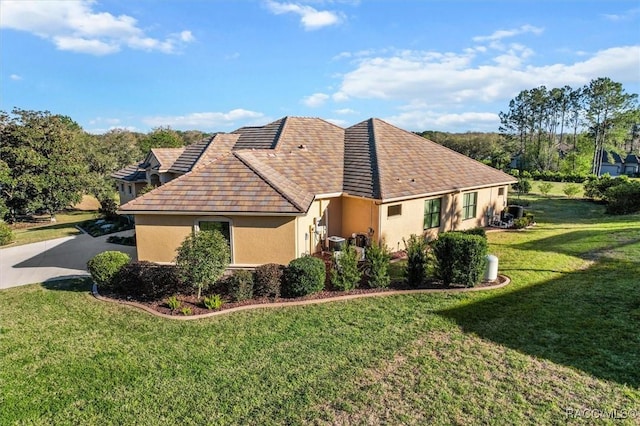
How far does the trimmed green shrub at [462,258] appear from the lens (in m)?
11.9

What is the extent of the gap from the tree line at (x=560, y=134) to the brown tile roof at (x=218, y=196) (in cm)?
4920

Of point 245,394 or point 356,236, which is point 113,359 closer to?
point 245,394

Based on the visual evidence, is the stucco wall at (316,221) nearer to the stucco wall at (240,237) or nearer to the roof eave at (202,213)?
the stucco wall at (240,237)

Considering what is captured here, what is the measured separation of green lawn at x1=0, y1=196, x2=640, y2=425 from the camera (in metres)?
6.45

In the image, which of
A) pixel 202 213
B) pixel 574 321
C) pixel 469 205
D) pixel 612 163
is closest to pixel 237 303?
pixel 202 213

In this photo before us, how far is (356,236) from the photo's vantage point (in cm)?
1702

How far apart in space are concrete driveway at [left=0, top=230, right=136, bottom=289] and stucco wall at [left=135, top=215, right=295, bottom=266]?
3.47 m

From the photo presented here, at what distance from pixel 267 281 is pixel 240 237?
2676 millimetres

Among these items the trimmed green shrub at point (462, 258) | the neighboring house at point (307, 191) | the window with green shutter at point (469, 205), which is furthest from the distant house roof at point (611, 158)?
the trimmed green shrub at point (462, 258)

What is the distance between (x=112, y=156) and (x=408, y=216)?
40800 mm

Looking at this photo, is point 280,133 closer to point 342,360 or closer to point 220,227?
point 220,227

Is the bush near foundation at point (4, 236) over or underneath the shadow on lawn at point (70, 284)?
over

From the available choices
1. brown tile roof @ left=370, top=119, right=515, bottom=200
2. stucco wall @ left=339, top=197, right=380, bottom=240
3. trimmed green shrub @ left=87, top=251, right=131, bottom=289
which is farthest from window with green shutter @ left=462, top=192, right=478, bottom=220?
trimmed green shrub @ left=87, top=251, right=131, bottom=289

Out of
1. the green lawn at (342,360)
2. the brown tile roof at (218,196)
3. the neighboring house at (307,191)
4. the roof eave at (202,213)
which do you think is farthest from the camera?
the neighboring house at (307,191)
